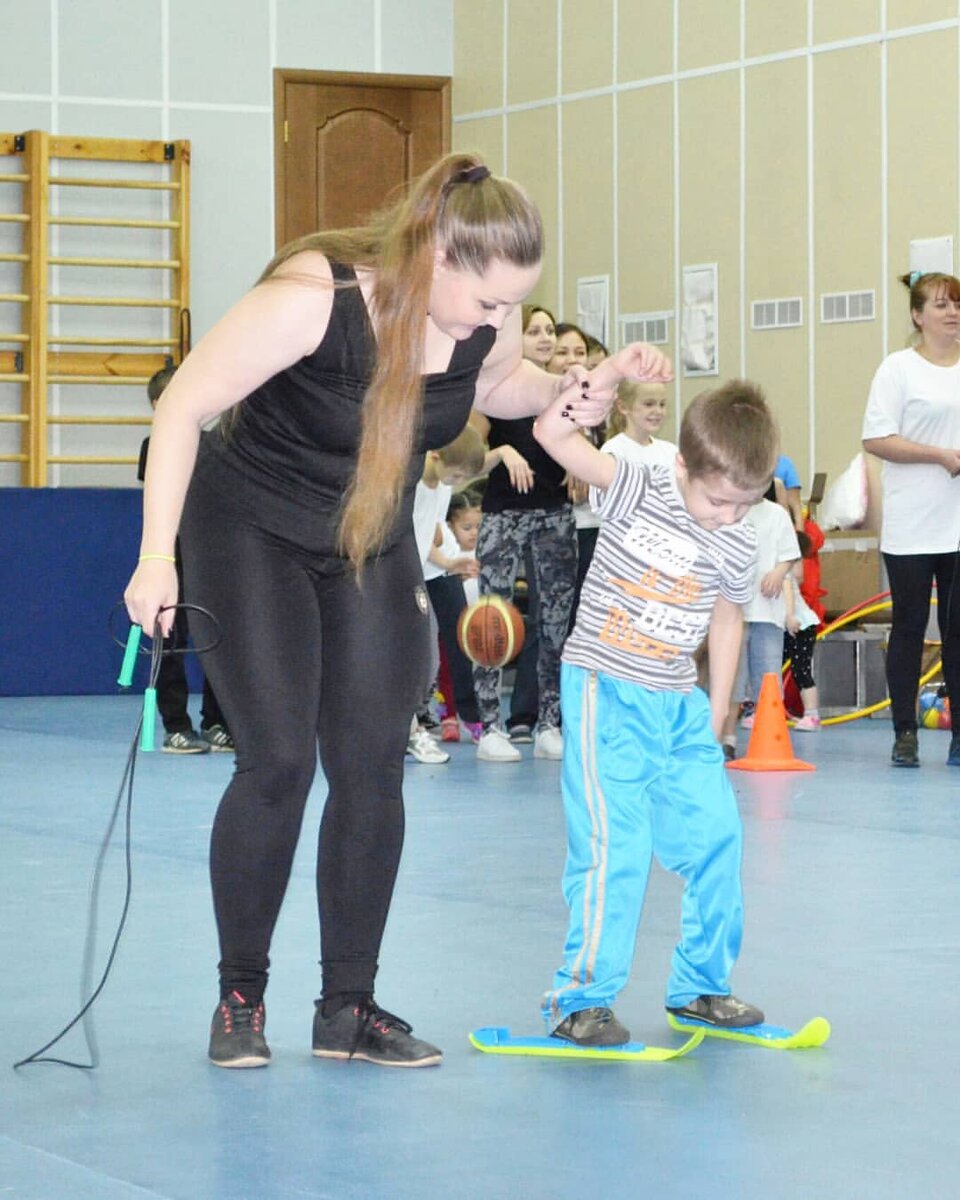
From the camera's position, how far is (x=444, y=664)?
861 cm

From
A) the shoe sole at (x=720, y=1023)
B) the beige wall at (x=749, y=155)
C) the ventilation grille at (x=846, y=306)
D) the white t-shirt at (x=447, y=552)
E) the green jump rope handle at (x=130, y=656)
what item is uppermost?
the beige wall at (x=749, y=155)

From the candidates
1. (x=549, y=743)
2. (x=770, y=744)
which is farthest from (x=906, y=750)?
(x=549, y=743)

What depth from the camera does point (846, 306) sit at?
10.7 metres

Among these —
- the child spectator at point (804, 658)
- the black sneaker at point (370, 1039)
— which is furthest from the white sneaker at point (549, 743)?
the black sneaker at point (370, 1039)

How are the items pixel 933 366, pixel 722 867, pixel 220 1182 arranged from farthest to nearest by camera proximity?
pixel 933 366 → pixel 722 867 → pixel 220 1182

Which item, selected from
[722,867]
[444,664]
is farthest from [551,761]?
[722,867]

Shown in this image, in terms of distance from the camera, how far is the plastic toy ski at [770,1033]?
310 centimetres

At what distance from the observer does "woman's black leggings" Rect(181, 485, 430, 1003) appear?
9.84 feet

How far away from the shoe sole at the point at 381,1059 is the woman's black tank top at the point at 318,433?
714 millimetres

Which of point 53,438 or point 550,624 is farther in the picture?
point 53,438

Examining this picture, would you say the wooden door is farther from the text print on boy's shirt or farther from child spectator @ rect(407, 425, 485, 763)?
the text print on boy's shirt

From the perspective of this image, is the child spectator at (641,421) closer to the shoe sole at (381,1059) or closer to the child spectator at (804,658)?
the child spectator at (804,658)

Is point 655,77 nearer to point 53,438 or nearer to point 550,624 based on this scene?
point 53,438

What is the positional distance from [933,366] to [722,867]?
163 inches
